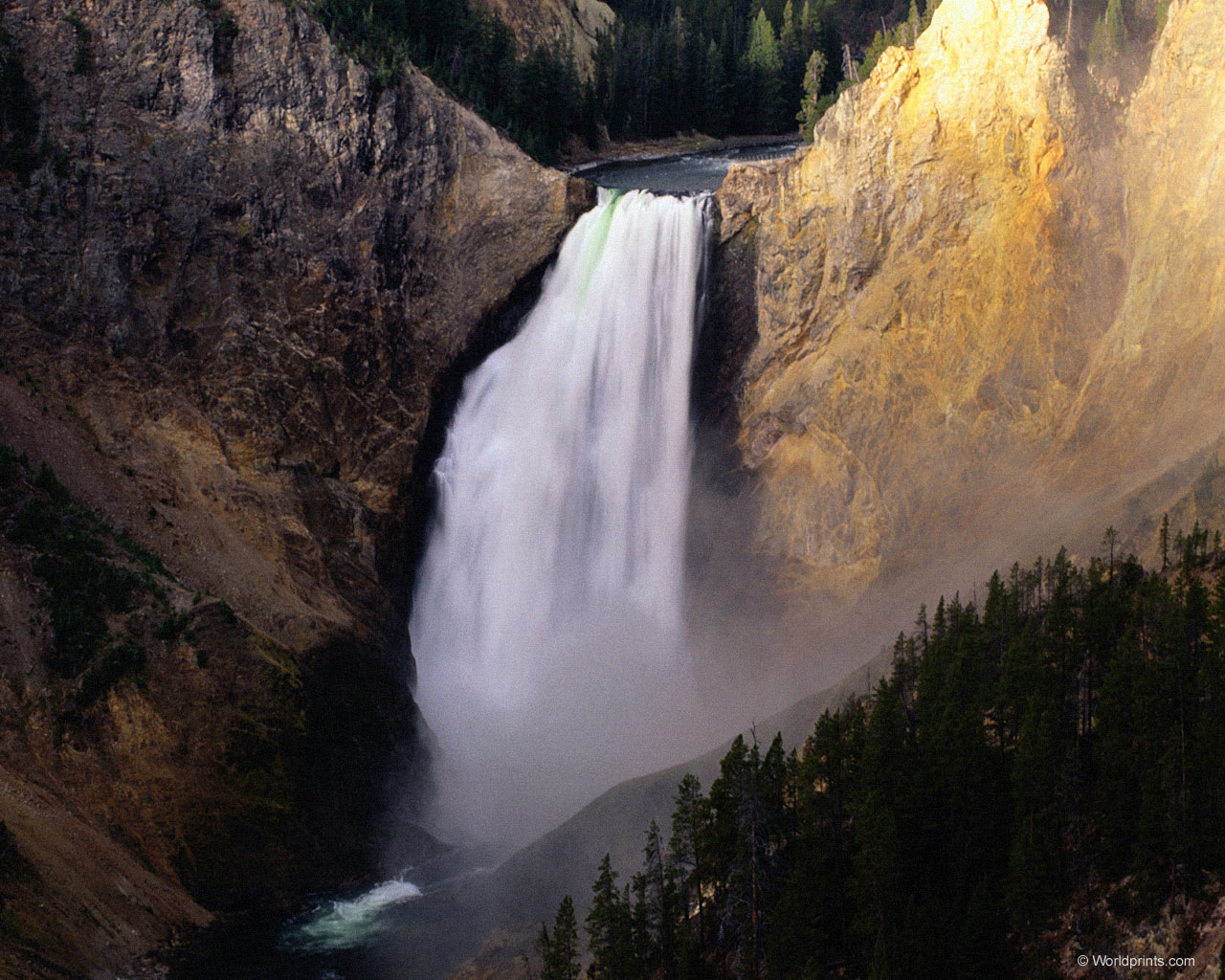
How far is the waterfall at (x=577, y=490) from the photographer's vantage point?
181 feet

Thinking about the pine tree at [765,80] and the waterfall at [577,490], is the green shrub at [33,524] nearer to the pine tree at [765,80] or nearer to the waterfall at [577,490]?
the waterfall at [577,490]

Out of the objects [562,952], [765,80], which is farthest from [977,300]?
[765,80]

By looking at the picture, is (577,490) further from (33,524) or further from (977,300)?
(33,524)

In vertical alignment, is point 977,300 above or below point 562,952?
above

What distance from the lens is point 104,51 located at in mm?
54000

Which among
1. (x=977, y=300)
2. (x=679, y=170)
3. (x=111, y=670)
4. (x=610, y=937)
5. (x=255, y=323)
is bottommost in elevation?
(x=610, y=937)

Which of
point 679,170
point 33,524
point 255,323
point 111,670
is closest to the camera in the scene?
point 111,670

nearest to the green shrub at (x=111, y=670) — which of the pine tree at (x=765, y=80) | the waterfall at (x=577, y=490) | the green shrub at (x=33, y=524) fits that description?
the green shrub at (x=33, y=524)

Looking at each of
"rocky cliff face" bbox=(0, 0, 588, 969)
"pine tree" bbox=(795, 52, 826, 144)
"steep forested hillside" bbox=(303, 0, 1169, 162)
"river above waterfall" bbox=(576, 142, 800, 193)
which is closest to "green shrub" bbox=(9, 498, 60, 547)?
"rocky cliff face" bbox=(0, 0, 588, 969)

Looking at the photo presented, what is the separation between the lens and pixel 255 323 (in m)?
53.2

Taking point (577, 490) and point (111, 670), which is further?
point (577, 490)

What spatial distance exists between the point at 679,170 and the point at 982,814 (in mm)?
51213

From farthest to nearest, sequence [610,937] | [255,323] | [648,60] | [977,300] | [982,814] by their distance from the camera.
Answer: [648,60] < [255,323] < [977,300] < [610,937] < [982,814]

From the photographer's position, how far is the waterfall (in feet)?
181
